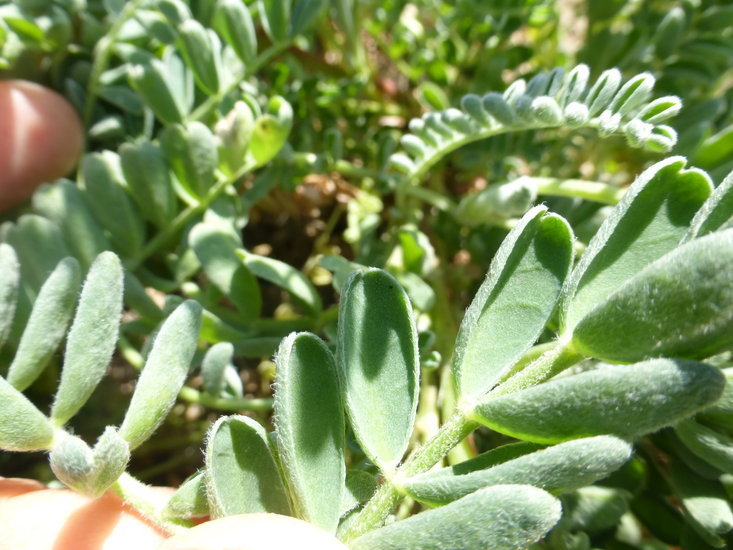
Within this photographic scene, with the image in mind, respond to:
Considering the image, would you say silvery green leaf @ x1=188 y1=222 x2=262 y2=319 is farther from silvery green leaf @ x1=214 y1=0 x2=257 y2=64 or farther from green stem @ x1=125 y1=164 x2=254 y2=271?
silvery green leaf @ x1=214 y1=0 x2=257 y2=64

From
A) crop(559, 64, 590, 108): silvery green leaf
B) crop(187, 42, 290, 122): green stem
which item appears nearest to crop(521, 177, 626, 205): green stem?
crop(559, 64, 590, 108): silvery green leaf

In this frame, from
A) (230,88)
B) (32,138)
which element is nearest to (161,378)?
(230,88)

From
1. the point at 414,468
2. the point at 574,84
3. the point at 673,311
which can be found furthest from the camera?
the point at 574,84

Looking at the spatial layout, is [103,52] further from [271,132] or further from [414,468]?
[414,468]

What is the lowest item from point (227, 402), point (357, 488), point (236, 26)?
point (227, 402)

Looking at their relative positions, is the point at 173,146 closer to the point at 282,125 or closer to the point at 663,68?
the point at 282,125

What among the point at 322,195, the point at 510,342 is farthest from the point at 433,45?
the point at 510,342

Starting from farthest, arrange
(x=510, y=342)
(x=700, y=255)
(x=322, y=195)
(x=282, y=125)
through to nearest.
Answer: (x=322, y=195), (x=282, y=125), (x=510, y=342), (x=700, y=255)

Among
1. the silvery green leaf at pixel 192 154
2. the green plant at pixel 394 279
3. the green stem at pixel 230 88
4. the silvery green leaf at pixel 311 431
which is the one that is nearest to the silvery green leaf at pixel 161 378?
the green plant at pixel 394 279
